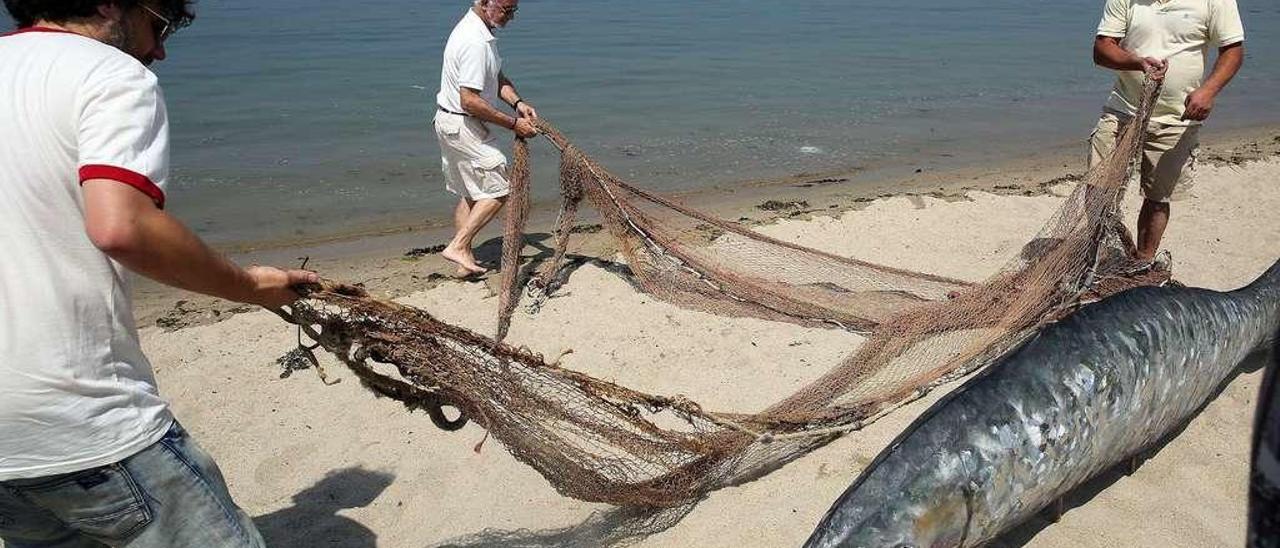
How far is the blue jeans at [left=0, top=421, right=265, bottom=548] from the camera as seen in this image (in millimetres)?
2090

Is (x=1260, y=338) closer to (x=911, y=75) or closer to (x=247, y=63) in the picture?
(x=911, y=75)

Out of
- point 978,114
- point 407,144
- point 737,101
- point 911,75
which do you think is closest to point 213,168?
point 407,144

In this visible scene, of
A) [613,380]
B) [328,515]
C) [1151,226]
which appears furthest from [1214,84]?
[328,515]

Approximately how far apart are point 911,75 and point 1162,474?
14.2 metres

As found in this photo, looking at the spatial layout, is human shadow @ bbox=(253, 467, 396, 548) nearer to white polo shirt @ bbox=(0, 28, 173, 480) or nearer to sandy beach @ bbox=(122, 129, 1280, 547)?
sandy beach @ bbox=(122, 129, 1280, 547)

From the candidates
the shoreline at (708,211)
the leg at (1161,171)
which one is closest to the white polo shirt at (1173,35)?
the leg at (1161,171)

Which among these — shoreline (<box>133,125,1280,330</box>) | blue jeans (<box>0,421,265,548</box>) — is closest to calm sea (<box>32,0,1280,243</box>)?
shoreline (<box>133,125,1280,330</box>)

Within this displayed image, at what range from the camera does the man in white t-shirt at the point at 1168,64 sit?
5.50 meters

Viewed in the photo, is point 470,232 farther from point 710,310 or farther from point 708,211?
point 708,211

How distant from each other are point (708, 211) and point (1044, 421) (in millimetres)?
6151

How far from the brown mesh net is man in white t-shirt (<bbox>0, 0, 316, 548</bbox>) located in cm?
63

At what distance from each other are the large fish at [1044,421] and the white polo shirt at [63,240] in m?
1.98

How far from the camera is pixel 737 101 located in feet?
48.0

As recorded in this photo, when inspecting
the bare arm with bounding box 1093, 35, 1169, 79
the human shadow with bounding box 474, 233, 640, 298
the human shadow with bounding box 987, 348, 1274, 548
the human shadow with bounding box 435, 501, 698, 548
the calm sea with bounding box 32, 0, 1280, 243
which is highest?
the bare arm with bounding box 1093, 35, 1169, 79
